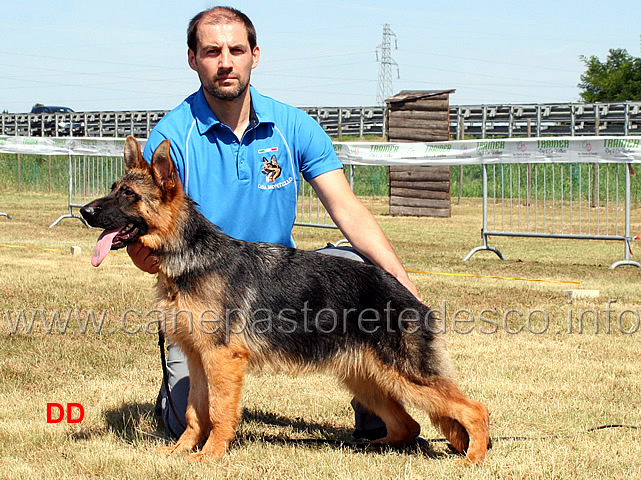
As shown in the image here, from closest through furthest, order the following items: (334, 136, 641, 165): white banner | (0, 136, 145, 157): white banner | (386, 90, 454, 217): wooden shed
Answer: (334, 136, 641, 165): white banner < (0, 136, 145, 157): white banner < (386, 90, 454, 217): wooden shed

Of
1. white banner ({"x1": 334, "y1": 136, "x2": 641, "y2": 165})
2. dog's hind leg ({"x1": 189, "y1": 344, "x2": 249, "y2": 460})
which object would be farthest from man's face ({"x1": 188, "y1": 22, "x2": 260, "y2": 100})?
white banner ({"x1": 334, "y1": 136, "x2": 641, "y2": 165})

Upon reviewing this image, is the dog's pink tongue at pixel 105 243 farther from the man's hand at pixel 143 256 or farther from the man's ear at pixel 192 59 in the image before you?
the man's ear at pixel 192 59

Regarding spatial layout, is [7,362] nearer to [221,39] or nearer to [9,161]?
[221,39]

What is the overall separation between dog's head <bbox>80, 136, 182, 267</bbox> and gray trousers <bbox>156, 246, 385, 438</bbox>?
2.86ft

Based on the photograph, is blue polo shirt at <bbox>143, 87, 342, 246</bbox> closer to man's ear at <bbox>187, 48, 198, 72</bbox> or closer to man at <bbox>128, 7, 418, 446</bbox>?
man at <bbox>128, 7, 418, 446</bbox>

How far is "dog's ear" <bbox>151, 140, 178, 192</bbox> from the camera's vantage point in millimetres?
3783

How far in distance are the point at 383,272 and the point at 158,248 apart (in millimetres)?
1214

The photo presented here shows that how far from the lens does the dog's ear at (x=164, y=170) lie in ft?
12.4

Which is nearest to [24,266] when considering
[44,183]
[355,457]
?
[355,457]

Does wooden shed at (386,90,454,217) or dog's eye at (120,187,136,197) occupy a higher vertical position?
wooden shed at (386,90,454,217)

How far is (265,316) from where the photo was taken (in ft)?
13.0

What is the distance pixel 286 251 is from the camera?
4.19m

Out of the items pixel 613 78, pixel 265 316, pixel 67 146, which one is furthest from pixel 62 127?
pixel 265 316

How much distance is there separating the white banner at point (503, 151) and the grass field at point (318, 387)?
2.01 m
